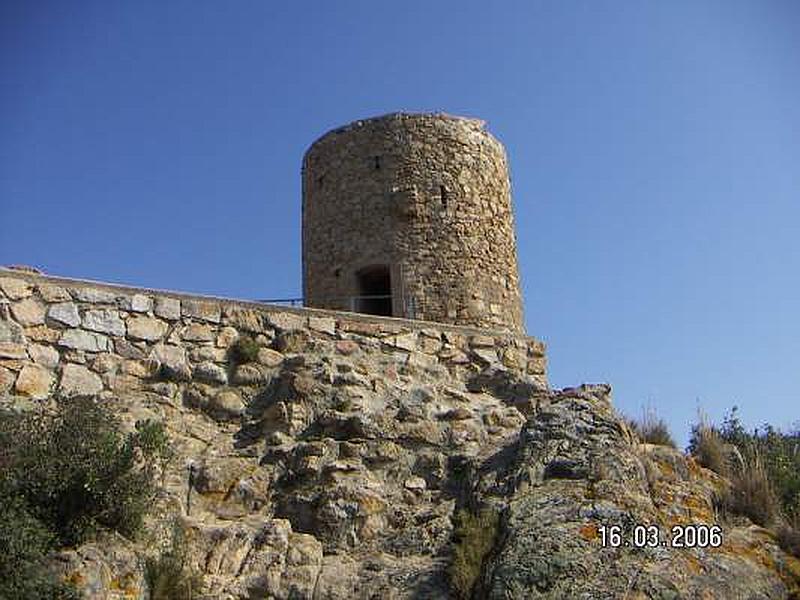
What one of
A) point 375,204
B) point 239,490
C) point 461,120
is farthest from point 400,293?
point 239,490

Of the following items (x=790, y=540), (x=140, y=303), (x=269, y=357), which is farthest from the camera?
(x=269, y=357)

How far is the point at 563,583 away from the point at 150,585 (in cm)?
268

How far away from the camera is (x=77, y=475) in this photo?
5969 mm

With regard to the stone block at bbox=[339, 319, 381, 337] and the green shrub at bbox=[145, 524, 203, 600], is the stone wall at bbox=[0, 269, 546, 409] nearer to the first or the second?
the stone block at bbox=[339, 319, 381, 337]

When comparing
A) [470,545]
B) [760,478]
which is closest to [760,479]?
[760,478]

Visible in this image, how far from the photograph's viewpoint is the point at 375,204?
1270cm

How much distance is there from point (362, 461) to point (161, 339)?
7.40 ft

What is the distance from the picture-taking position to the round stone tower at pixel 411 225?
1238cm

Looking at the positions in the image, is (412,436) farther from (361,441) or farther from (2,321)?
(2,321)

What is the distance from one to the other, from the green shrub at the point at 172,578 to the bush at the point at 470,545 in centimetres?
173

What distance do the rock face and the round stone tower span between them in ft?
10.1

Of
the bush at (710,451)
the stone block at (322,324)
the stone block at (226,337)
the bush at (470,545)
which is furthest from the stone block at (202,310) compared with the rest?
the bush at (710,451)

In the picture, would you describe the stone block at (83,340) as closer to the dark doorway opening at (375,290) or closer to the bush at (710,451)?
the dark doorway opening at (375,290)

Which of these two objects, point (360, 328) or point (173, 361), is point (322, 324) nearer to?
point (360, 328)
